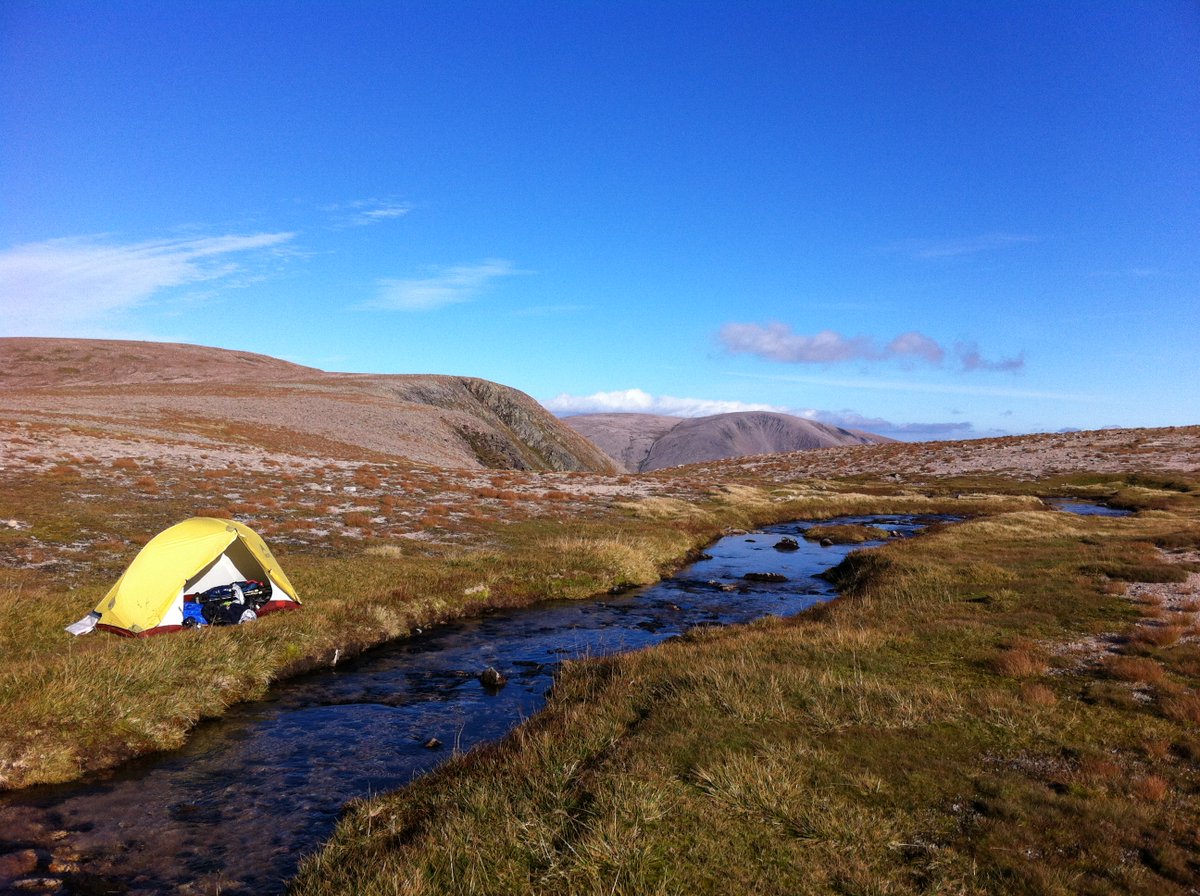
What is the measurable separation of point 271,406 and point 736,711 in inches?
3365

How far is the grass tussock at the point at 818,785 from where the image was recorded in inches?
290

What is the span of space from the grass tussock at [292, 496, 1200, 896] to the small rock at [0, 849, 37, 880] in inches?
158

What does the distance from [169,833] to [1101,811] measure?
13.4 m

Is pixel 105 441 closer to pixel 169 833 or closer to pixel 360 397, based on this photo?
pixel 169 833

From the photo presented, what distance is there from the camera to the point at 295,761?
12.3 m

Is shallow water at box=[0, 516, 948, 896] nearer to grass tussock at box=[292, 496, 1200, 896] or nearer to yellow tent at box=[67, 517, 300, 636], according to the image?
grass tussock at box=[292, 496, 1200, 896]

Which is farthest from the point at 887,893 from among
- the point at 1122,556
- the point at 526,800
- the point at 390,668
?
the point at 1122,556

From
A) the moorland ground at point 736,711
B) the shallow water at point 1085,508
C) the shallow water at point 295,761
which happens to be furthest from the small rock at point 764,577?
the shallow water at point 1085,508

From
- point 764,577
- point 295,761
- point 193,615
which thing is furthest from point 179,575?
point 764,577

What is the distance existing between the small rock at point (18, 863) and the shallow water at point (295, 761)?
197mm

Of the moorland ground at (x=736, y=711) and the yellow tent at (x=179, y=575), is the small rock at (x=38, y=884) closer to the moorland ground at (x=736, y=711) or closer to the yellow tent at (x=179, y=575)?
the moorland ground at (x=736, y=711)

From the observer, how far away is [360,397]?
101562 millimetres

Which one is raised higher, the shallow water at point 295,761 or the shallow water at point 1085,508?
the shallow water at point 1085,508

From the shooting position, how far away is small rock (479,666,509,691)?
1631 centimetres
